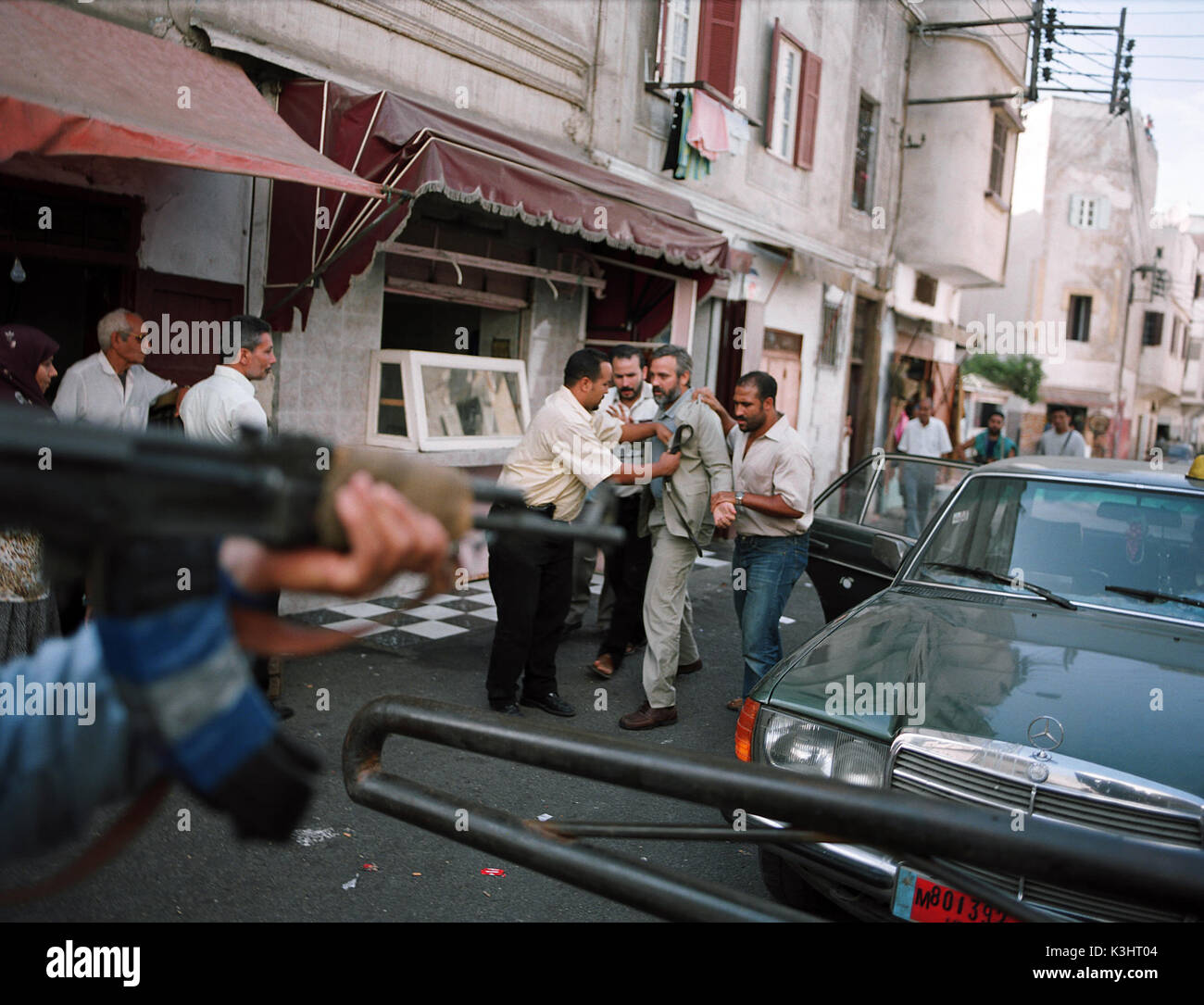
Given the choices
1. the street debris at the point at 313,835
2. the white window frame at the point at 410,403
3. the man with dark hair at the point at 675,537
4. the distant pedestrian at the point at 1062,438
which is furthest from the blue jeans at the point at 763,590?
the distant pedestrian at the point at 1062,438

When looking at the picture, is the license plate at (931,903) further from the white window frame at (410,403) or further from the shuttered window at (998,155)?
the shuttered window at (998,155)

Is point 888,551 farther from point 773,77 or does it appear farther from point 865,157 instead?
point 865,157

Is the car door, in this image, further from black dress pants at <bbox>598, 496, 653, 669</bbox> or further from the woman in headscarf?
the woman in headscarf

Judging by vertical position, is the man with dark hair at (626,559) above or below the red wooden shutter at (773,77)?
below

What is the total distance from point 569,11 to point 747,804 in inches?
367

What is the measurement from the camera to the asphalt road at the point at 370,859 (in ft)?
10.9

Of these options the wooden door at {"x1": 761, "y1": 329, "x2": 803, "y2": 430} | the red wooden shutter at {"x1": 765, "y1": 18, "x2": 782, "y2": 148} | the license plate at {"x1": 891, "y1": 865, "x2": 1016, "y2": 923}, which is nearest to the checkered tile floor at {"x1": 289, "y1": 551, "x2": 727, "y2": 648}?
the license plate at {"x1": 891, "y1": 865, "x2": 1016, "y2": 923}

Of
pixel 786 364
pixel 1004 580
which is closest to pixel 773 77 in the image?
pixel 786 364

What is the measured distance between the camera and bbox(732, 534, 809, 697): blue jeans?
5332 millimetres

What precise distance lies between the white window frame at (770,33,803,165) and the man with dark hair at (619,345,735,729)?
8.93m

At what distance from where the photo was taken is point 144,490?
3.32 feet

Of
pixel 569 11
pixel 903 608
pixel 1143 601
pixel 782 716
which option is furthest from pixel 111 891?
pixel 569 11

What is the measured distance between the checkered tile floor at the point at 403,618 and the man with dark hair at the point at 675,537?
1697 mm

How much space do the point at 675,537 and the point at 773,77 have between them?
9351 millimetres
